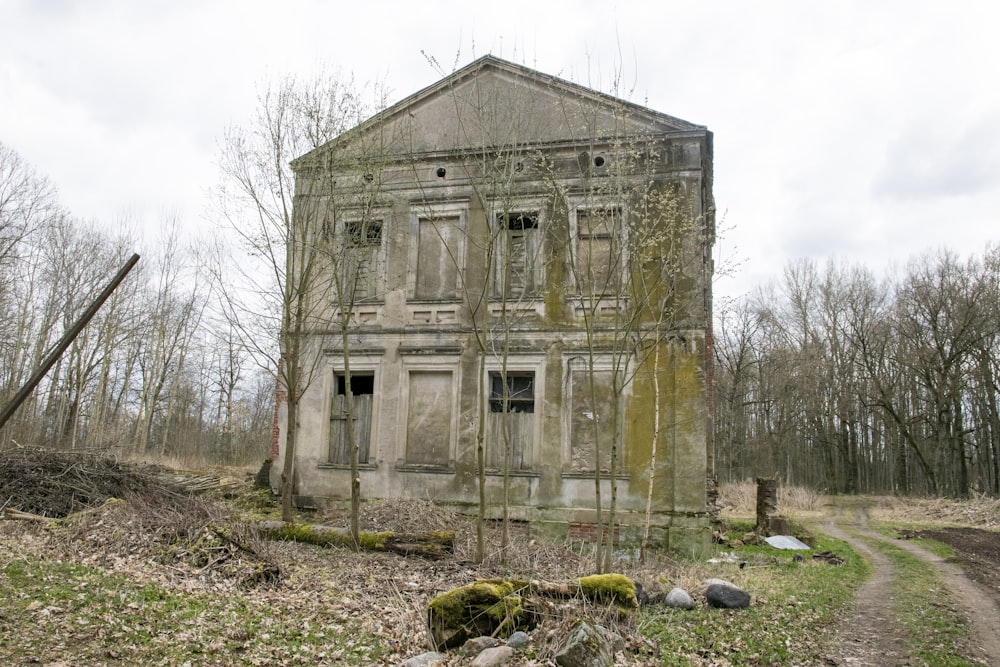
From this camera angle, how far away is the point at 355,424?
16234 mm

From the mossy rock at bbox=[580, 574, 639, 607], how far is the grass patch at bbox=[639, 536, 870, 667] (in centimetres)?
33

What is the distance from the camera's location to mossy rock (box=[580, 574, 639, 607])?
7652 millimetres

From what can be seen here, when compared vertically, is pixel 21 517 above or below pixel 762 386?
below

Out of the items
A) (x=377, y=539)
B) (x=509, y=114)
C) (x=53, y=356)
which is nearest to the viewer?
(x=53, y=356)

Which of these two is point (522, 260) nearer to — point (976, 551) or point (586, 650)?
point (586, 650)

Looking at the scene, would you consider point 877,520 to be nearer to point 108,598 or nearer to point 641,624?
point 641,624

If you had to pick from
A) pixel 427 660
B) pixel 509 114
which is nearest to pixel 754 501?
pixel 509 114

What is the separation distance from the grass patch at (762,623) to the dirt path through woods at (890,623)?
214 millimetres

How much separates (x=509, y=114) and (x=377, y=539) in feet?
27.6

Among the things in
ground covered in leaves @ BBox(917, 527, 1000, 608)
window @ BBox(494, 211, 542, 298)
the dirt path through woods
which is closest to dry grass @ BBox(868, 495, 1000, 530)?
ground covered in leaves @ BBox(917, 527, 1000, 608)

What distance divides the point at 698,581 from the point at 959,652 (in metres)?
3.69

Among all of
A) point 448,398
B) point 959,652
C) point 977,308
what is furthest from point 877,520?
point 959,652

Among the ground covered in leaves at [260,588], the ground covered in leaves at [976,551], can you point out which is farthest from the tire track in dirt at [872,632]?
the ground covered in leaves at [976,551]

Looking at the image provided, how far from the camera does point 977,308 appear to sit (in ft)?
110
